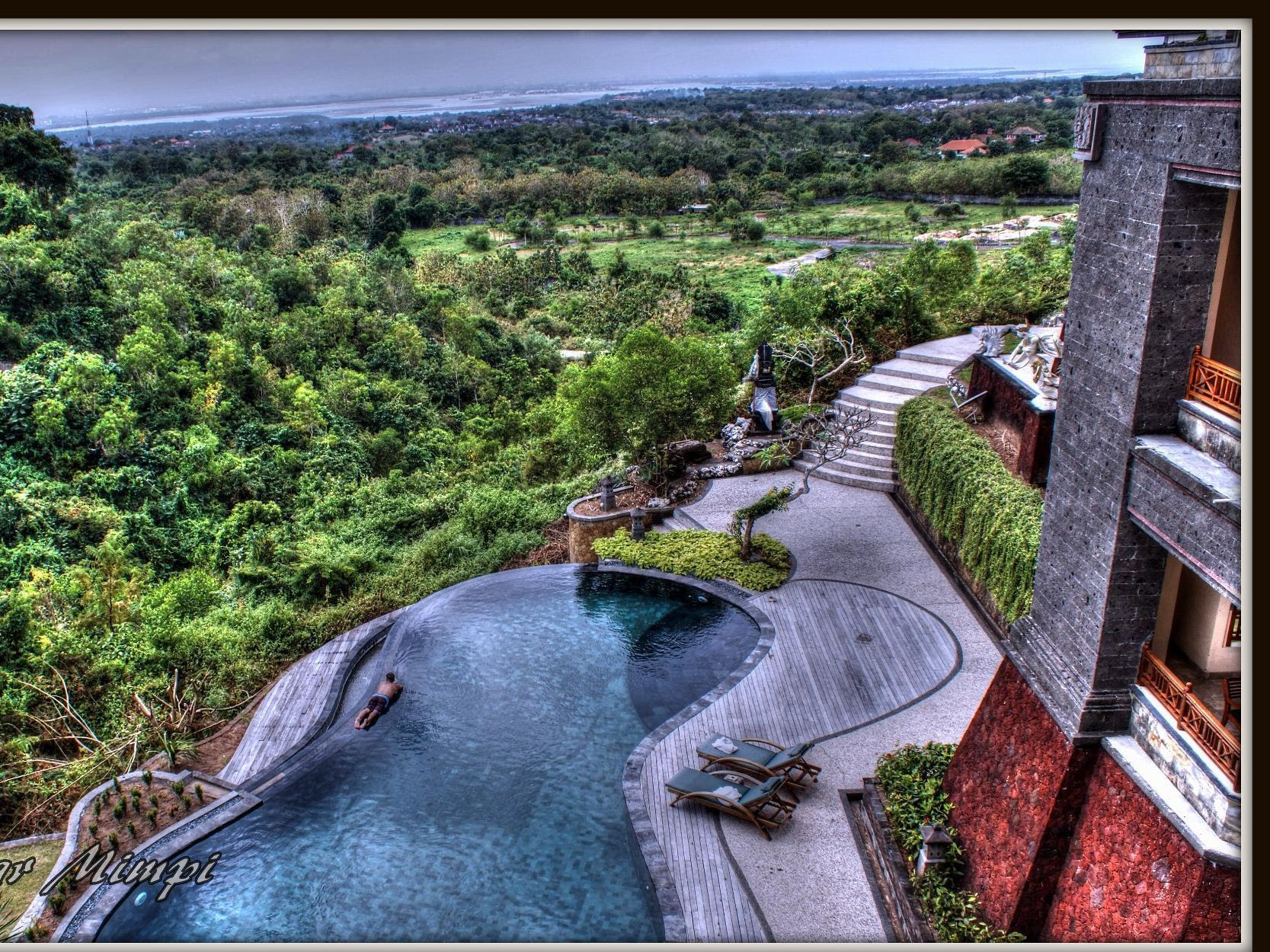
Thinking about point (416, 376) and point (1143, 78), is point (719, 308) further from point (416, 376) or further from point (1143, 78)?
point (1143, 78)

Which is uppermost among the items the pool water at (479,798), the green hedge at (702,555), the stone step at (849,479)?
the stone step at (849,479)

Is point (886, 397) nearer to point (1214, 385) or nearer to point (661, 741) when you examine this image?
point (661, 741)

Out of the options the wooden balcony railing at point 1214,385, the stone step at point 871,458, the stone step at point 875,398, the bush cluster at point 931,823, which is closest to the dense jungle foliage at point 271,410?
the stone step at point 875,398

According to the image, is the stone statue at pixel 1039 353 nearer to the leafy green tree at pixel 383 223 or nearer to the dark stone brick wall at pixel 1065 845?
the dark stone brick wall at pixel 1065 845

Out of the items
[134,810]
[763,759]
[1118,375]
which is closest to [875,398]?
[763,759]

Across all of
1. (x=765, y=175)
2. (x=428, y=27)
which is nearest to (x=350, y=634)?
(x=428, y=27)

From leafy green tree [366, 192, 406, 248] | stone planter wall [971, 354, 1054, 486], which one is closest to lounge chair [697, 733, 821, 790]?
stone planter wall [971, 354, 1054, 486]

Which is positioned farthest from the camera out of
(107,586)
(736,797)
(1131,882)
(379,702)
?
(107,586)
